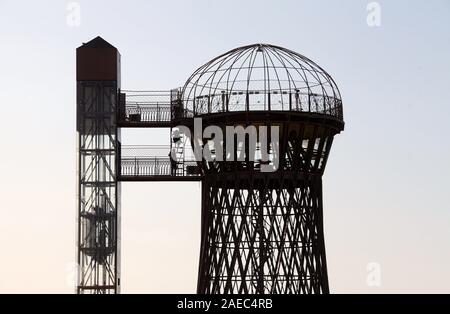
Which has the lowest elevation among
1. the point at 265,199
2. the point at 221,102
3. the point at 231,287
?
the point at 231,287

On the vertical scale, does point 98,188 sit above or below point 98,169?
below

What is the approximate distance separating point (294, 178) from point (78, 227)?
14100mm

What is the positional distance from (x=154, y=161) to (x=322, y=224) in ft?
35.6
